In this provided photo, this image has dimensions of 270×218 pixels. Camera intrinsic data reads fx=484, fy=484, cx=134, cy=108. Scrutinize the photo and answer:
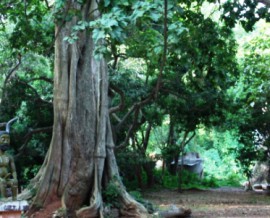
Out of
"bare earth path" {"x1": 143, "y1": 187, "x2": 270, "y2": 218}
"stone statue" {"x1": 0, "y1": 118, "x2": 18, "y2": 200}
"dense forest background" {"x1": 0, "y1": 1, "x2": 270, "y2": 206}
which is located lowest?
"bare earth path" {"x1": 143, "y1": 187, "x2": 270, "y2": 218}

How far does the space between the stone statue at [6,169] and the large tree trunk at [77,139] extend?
2.24 meters

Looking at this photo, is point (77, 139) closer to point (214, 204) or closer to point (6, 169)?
point (6, 169)

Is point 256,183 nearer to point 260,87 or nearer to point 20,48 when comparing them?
point 260,87

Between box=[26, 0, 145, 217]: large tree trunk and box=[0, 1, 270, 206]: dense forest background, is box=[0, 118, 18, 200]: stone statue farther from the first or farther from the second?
box=[0, 1, 270, 206]: dense forest background

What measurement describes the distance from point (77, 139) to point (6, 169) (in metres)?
2.56

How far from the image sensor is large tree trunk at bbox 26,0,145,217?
31.9 ft

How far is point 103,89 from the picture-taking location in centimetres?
1064

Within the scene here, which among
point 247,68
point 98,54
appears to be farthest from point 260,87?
point 98,54

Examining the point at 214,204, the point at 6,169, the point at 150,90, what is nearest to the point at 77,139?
the point at 6,169

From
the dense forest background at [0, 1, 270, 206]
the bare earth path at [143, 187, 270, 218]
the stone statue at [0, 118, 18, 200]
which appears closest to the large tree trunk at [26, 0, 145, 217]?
the dense forest background at [0, 1, 270, 206]

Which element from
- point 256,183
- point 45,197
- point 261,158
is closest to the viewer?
point 45,197

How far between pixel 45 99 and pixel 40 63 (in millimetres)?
1697

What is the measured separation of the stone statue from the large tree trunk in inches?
88.1

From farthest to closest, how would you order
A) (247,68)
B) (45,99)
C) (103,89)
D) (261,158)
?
(261,158) → (45,99) → (247,68) → (103,89)
